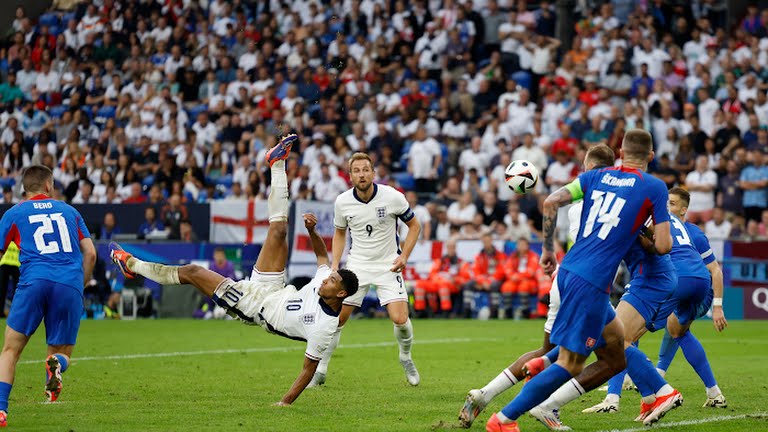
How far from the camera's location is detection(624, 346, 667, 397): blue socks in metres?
9.34

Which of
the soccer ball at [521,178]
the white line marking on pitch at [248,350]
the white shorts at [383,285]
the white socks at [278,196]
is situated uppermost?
the soccer ball at [521,178]

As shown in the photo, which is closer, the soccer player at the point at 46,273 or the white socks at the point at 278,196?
the soccer player at the point at 46,273

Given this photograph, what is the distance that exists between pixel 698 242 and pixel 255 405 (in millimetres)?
4571

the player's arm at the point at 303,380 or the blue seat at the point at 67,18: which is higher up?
the blue seat at the point at 67,18

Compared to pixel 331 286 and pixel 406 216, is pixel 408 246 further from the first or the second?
pixel 331 286

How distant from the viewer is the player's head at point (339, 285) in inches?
410

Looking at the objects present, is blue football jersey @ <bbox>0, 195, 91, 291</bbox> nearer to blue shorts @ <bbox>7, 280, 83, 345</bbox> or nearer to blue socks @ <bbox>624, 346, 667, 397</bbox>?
blue shorts @ <bbox>7, 280, 83, 345</bbox>

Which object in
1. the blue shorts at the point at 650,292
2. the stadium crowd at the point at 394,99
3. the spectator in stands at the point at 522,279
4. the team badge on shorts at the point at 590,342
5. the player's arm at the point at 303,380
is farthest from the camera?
the stadium crowd at the point at 394,99

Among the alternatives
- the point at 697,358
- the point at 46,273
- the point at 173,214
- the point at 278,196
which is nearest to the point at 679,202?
the point at 697,358

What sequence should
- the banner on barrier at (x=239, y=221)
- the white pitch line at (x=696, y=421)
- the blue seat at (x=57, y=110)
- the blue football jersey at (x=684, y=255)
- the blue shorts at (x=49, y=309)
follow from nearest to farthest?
the white pitch line at (x=696, y=421) → the blue shorts at (x=49, y=309) → the blue football jersey at (x=684, y=255) → the banner on barrier at (x=239, y=221) → the blue seat at (x=57, y=110)

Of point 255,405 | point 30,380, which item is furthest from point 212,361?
point 255,405

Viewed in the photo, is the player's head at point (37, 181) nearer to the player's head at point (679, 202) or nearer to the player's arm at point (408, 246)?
the player's arm at point (408, 246)

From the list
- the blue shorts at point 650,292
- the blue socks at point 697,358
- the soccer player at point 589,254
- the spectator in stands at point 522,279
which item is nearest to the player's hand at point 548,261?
the soccer player at point 589,254

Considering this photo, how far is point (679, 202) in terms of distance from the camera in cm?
1098
